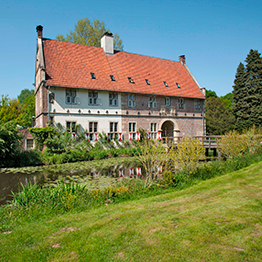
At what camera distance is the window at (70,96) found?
2167cm

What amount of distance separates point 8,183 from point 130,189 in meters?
7.38

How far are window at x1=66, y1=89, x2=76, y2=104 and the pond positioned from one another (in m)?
7.37

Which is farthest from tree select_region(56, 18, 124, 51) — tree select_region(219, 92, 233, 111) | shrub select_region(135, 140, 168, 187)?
tree select_region(219, 92, 233, 111)

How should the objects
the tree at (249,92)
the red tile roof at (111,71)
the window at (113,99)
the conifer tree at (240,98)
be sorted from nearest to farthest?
the red tile roof at (111,71) → the window at (113,99) → the tree at (249,92) → the conifer tree at (240,98)

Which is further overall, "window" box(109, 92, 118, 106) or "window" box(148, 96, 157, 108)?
"window" box(148, 96, 157, 108)

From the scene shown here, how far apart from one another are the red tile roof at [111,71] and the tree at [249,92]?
9.54 metres

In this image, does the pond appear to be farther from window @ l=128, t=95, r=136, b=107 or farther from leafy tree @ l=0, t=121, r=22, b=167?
window @ l=128, t=95, r=136, b=107

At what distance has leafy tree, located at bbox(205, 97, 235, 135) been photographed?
38.5 meters

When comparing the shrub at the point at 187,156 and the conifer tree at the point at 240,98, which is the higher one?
the conifer tree at the point at 240,98

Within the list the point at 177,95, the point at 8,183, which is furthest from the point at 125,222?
the point at 177,95

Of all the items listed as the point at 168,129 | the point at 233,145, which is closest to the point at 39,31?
the point at 168,129

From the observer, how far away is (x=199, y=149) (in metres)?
10.6

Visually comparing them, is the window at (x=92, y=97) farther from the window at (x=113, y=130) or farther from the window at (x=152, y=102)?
the window at (x=152, y=102)

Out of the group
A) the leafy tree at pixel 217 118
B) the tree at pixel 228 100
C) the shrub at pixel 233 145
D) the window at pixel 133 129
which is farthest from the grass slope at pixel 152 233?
the tree at pixel 228 100
